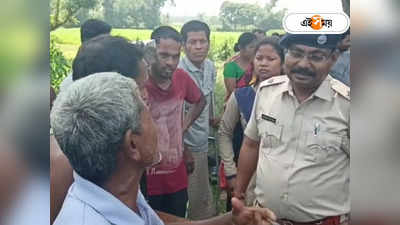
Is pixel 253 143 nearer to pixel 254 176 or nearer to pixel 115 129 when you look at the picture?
pixel 254 176

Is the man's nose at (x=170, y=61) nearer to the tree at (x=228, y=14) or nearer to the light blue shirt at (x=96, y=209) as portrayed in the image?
the tree at (x=228, y=14)

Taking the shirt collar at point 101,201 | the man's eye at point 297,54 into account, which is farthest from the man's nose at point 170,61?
the shirt collar at point 101,201

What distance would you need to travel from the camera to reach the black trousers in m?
2.31

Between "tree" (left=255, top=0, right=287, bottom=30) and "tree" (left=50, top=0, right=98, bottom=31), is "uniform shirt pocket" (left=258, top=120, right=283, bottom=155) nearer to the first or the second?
"tree" (left=255, top=0, right=287, bottom=30)

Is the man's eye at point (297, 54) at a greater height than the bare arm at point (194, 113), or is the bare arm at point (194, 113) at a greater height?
the man's eye at point (297, 54)

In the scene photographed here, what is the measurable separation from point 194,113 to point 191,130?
0.24ft

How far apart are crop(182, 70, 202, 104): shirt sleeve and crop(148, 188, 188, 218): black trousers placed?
1.24ft

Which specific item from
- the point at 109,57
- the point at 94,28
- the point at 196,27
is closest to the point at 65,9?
the point at 94,28

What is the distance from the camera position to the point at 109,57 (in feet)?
7.50

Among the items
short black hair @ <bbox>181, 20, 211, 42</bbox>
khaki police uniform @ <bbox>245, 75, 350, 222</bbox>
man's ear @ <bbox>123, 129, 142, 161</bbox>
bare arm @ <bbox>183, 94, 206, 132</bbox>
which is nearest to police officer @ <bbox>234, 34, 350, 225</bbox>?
khaki police uniform @ <bbox>245, 75, 350, 222</bbox>

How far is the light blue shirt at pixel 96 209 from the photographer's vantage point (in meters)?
2.29

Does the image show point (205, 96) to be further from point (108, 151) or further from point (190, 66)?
point (108, 151)

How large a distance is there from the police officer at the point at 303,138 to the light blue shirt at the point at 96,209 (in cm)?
44

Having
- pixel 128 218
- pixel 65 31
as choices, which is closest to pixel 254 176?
pixel 128 218
